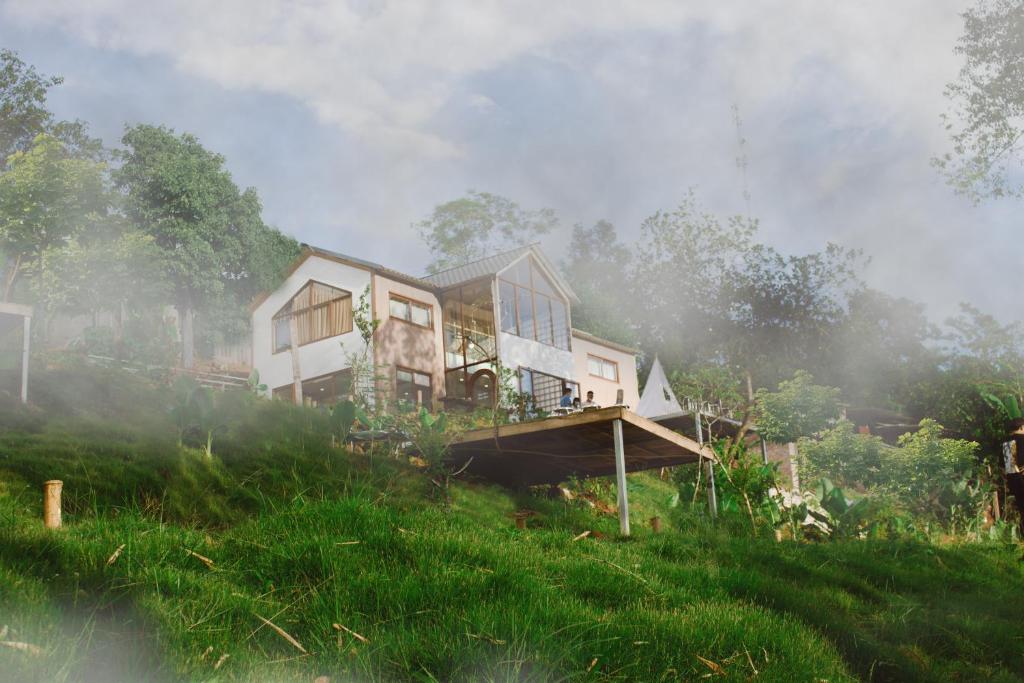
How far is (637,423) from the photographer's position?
12422mm

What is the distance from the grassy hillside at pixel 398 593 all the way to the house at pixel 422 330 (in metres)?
12.7

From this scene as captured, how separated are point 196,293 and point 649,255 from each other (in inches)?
786

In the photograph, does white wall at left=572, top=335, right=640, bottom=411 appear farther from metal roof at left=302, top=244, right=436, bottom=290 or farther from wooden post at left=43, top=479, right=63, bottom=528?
wooden post at left=43, top=479, right=63, bottom=528

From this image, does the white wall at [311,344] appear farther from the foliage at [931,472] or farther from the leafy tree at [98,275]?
the foliage at [931,472]

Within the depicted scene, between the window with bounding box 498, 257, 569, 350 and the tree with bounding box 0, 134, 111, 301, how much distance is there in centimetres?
1234

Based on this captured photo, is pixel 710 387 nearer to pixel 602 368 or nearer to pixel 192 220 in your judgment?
pixel 602 368

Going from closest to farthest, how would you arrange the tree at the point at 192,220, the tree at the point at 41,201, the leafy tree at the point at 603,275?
the tree at the point at 41,201 → the tree at the point at 192,220 → the leafy tree at the point at 603,275

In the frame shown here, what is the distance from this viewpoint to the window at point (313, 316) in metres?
25.3

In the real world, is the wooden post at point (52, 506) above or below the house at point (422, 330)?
below

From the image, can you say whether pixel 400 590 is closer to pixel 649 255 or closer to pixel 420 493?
pixel 420 493

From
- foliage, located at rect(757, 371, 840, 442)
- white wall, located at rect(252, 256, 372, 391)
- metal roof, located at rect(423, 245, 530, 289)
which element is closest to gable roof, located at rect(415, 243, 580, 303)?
metal roof, located at rect(423, 245, 530, 289)

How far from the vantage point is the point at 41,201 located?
26.8 meters

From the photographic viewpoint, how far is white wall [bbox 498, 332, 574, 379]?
2633 cm

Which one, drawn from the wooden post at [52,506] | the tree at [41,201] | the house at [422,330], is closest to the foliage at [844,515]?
the house at [422,330]
